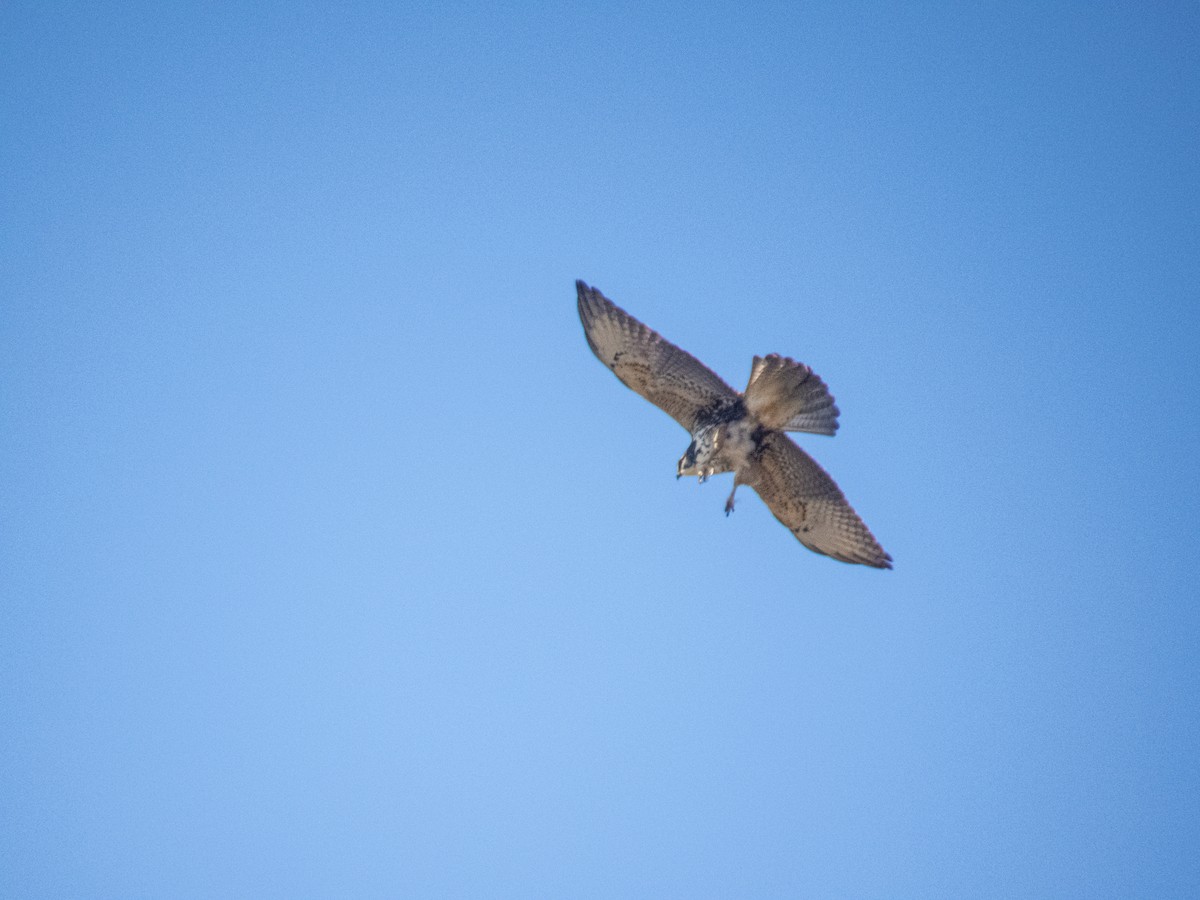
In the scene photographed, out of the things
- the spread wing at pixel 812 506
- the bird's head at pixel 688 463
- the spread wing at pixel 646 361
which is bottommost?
the bird's head at pixel 688 463

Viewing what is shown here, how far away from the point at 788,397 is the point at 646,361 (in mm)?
1303

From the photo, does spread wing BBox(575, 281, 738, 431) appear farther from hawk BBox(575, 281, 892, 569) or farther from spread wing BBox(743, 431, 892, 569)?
spread wing BBox(743, 431, 892, 569)

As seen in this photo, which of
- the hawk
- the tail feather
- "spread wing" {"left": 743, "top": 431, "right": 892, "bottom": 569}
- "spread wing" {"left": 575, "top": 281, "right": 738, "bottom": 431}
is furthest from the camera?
"spread wing" {"left": 743, "top": 431, "right": 892, "bottom": 569}

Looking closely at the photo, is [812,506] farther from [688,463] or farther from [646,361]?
[646,361]

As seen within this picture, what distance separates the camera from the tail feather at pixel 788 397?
32.0 ft

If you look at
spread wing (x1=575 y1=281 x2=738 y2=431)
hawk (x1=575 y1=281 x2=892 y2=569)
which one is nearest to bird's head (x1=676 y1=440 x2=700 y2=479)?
hawk (x1=575 y1=281 x2=892 y2=569)

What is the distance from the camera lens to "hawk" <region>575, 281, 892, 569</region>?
1003 centimetres

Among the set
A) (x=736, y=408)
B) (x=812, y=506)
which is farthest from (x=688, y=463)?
(x=812, y=506)

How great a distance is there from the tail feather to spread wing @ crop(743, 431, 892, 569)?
21.5 inches

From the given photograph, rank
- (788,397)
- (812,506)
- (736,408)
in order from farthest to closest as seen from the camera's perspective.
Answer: (812,506)
(736,408)
(788,397)

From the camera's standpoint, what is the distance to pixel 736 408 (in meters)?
10.4

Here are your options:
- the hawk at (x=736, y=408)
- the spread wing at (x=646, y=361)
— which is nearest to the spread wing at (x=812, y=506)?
the hawk at (x=736, y=408)

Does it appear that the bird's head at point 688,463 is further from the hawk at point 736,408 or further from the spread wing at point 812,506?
the spread wing at point 812,506

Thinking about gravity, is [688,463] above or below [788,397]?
below
